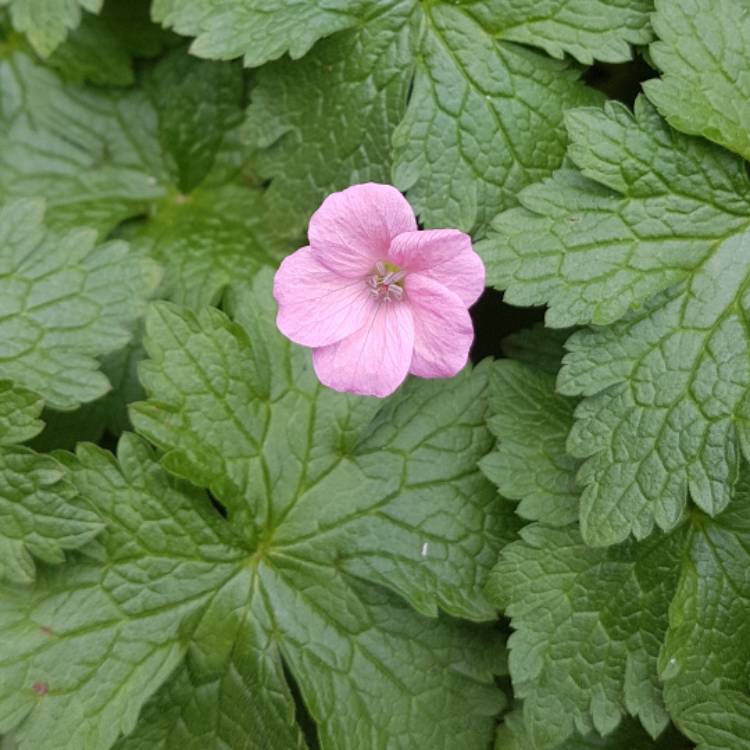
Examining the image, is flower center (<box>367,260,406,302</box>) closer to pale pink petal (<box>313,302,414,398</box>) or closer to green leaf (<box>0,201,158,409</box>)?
pale pink petal (<box>313,302,414,398</box>)

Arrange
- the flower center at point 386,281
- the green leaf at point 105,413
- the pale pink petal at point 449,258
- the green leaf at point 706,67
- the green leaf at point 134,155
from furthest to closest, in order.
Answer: the green leaf at point 134,155
the green leaf at point 105,413
the green leaf at point 706,67
the flower center at point 386,281
the pale pink petal at point 449,258

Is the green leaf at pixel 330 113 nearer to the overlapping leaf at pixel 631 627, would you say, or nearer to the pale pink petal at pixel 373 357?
the pale pink petal at pixel 373 357

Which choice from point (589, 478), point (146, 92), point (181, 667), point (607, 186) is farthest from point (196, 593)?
point (146, 92)

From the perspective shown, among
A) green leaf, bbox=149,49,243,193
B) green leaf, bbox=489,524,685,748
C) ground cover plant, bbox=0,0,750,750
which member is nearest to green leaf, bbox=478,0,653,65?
ground cover plant, bbox=0,0,750,750

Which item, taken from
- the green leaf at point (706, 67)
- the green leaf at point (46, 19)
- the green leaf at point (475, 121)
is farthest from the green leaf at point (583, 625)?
the green leaf at point (46, 19)

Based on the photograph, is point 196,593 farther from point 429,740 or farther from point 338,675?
point 429,740

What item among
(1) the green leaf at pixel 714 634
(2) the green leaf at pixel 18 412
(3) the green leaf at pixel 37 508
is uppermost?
(2) the green leaf at pixel 18 412
